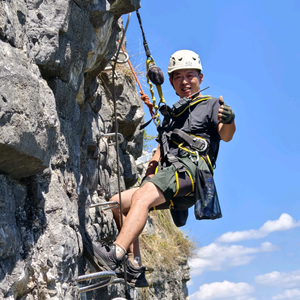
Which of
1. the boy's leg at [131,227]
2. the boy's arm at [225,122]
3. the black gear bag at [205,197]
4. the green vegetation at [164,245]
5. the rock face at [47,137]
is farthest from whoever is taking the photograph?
the green vegetation at [164,245]

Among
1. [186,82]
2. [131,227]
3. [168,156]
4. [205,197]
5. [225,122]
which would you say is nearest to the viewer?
[131,227]

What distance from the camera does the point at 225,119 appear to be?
4133mm

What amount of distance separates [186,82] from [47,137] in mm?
2721

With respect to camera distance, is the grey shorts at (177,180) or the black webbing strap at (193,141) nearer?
the grey shorts at (177,180)

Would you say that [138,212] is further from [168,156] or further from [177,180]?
[168,156]

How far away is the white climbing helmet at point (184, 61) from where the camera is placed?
507 cm

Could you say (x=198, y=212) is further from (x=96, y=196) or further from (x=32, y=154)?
(x=32, y=154)

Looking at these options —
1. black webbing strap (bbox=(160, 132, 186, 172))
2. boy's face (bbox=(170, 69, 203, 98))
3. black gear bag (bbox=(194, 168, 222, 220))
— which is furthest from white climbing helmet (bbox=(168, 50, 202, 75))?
black gear bag (bbox=(194, 168, 222, 220))

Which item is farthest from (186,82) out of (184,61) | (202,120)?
(202,120)

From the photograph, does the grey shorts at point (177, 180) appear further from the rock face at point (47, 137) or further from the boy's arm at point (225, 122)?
the rock face at point (47, 137)

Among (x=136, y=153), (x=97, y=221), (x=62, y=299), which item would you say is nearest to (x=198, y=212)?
(x=97, y=221)

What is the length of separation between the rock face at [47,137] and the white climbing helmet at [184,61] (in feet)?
2.49

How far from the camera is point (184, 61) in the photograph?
16.6 ft

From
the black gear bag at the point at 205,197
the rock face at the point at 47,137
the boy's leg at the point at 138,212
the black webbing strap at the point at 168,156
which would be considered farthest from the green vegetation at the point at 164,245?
the boy's leg at the point at 138,212
